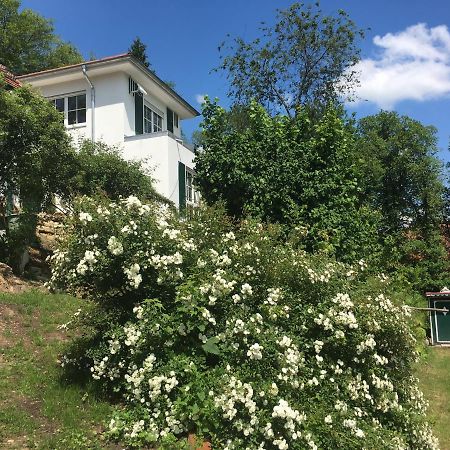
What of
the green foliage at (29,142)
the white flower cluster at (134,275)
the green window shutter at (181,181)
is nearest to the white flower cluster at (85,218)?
the white flower cluster at (134,275)

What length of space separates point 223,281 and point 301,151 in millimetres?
5436

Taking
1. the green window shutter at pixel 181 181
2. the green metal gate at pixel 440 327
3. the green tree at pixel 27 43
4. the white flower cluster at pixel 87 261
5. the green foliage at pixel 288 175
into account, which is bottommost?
the green metal gate at pixel 440 327

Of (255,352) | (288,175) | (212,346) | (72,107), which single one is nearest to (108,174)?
(288,175)

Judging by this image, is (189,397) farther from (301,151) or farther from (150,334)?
→ (301,151)

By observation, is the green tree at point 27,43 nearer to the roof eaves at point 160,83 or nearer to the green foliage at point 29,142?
the roof eaves at point 160,83

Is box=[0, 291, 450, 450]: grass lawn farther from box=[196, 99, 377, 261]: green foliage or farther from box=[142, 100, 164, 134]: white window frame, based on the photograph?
box=[142, 100, 164, 134]: white window frame

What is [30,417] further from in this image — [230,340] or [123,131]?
[123,131]

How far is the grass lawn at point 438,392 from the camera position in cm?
704

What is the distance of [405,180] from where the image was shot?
2655cm

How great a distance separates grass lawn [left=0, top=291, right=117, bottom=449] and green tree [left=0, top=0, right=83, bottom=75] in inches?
939

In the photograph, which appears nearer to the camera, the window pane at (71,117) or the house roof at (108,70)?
the house roof at (108,70)

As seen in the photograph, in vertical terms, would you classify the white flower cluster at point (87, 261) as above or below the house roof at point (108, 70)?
below

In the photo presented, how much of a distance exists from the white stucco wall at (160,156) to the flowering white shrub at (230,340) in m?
10.8

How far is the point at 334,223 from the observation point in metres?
9.15
